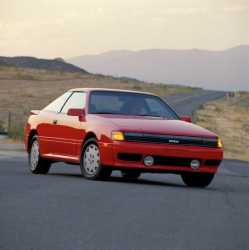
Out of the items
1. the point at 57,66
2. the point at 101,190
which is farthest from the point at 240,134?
the point at 57,66

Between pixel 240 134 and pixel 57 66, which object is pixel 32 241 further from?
pixel 57 66

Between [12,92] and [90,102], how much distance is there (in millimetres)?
66416

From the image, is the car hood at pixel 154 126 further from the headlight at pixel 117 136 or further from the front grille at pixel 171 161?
the front grille at pixel 171 161

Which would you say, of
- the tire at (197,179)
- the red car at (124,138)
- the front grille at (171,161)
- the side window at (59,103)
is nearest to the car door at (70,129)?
the red car at (124,138)

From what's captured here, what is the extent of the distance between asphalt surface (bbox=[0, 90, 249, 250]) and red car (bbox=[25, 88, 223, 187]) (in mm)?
285

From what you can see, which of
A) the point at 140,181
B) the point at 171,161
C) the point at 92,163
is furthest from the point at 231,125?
the point at 171,161

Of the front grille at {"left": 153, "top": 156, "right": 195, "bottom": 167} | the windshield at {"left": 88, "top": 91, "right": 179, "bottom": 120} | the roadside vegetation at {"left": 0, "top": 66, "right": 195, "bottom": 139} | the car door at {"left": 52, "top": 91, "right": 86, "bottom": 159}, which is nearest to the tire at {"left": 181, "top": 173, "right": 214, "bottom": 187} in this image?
the front grille at {"left": 153, "top": 156, "right": 195, "bottom": 167}

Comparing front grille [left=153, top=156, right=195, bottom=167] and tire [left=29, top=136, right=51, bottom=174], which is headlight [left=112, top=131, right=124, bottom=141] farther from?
tire [left=29, top=136, right=51, bottom=174]

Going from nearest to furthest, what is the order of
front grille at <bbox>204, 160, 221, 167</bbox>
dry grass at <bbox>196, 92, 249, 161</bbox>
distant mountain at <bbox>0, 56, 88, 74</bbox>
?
front grille at <bbox>204, 160, 221, 167</bbox>, dry grass at <bbox>196, 92, 249, 161</bbox>, distant mountain at <bbox>0, 56, 88, 74</bbox>

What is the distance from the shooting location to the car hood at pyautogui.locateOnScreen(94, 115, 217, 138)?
649 inches

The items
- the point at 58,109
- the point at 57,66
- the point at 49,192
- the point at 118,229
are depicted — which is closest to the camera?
the point at 118,229

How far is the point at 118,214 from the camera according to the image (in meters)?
11.9

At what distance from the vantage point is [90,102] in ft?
58.0

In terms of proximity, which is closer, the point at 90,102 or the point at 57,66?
the point at 90,102
